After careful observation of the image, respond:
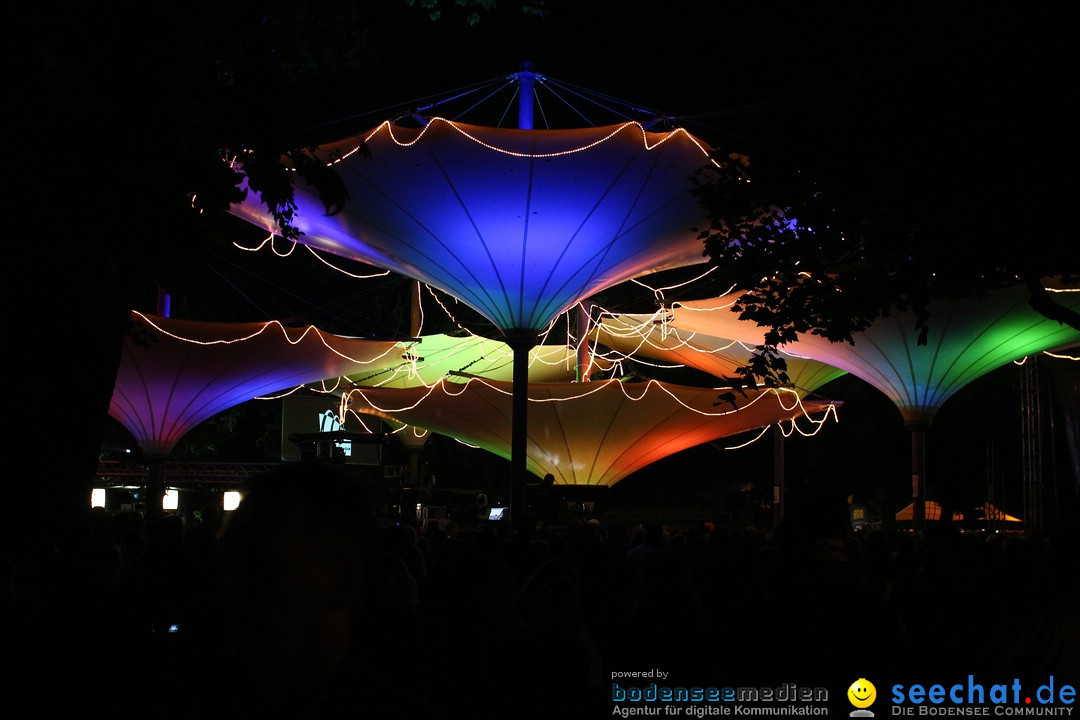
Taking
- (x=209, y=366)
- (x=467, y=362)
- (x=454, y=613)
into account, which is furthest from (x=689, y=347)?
(x=454, y=613)

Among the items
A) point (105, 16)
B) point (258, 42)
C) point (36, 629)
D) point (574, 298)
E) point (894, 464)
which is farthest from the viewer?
point (894, 464)

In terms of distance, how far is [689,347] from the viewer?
29.1 meters

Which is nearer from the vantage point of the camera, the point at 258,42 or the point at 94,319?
the point at 94,319

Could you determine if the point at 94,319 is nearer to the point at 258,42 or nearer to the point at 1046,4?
the point at 258,42

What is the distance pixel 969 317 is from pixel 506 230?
389 inches

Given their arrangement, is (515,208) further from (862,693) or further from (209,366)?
(862,693)

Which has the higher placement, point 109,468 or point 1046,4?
point 1046,4

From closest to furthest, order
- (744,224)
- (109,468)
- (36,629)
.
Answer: (36,629) → (744,224) → (109,468)

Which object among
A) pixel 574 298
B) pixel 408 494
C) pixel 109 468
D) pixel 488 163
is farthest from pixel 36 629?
pixel 109 468

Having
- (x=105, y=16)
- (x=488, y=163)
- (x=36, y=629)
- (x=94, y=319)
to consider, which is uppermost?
(x=488, y=163)

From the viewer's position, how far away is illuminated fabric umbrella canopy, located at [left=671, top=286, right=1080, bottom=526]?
21.0 meters

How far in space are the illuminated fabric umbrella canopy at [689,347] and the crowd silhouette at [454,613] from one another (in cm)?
1514

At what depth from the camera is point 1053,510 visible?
81.7ft

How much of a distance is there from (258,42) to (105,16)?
1062 millimetres
